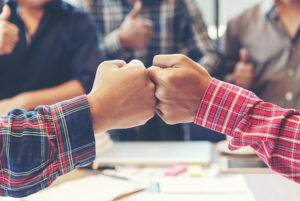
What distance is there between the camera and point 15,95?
0.88 metres

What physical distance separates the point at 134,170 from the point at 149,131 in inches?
17.8

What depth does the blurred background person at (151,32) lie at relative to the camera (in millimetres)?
1317

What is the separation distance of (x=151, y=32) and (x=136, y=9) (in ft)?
0.37

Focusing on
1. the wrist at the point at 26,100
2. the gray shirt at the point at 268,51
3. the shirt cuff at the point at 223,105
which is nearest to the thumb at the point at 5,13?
the wrist at the point at 26,100

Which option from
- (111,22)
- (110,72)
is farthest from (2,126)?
(111,22)

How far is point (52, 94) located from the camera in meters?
0.88

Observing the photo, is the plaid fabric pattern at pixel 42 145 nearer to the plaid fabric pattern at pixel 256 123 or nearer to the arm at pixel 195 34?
the plaid fabric pattern at pixel 256 123

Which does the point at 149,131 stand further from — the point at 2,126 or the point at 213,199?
the point at 2,126

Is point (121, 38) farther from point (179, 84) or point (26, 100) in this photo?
point (179, 84)

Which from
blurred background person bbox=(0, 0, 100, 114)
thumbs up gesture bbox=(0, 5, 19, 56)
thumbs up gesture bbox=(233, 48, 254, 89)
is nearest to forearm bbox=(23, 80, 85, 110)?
blurred background person bbox=(0, 0, 100, 114)

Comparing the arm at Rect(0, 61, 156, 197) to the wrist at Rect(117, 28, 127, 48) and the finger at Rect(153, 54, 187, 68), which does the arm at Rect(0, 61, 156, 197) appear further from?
the wrist at Rect(117, 28, 127, 48)

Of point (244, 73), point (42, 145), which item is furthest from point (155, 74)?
point (244, 73)

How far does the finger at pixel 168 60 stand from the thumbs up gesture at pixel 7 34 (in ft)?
1.17

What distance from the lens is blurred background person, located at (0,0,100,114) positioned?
83 centimetres
